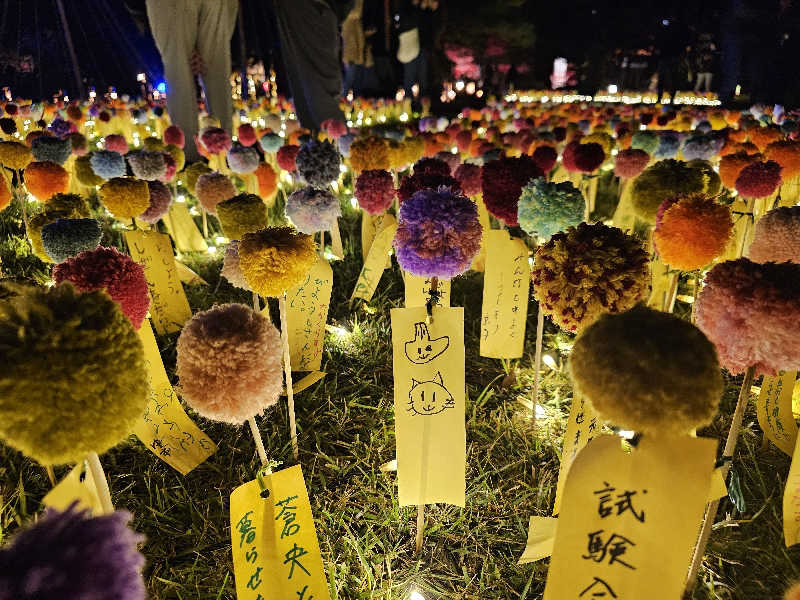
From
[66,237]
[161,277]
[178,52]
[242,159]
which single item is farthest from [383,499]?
[178,52]

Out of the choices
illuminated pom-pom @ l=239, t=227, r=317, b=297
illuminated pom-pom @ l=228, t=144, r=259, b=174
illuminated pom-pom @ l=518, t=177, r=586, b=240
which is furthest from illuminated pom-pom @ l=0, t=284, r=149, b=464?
illuminated pom-pom @ l=228, t=144, r=259, b=174

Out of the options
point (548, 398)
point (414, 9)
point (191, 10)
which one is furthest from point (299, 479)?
point (414, 9)

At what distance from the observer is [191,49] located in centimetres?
389

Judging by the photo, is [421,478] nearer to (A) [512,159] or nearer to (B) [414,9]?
(A) [512,159]

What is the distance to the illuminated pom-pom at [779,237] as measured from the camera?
1299 mm

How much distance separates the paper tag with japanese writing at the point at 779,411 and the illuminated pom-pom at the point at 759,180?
2.75 ft

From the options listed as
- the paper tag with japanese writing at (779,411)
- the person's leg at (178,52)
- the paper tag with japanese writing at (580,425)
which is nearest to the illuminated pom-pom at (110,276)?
the paper tag with japanese writing at (580,425)

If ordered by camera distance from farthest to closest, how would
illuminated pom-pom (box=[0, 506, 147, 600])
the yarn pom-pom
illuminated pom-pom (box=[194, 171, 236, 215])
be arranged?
the yarn pom-pom
illuminated pom-pom (box=[194, 171, 236, 215])
illuminated pom-pom (box=[0, 506, 147, 600])

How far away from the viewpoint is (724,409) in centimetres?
185

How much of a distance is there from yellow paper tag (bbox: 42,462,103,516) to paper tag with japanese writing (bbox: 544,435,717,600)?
68 centimetres

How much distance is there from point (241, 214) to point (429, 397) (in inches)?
33.0

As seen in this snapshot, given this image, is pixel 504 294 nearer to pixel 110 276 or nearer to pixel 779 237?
pixel 779 237

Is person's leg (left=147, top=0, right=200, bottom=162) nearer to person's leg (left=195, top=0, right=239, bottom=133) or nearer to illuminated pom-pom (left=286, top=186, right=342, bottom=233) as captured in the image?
person's leg (left=195, top=0, right=239, bottom=133)

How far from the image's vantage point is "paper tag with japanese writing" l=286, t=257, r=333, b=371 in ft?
5.96
